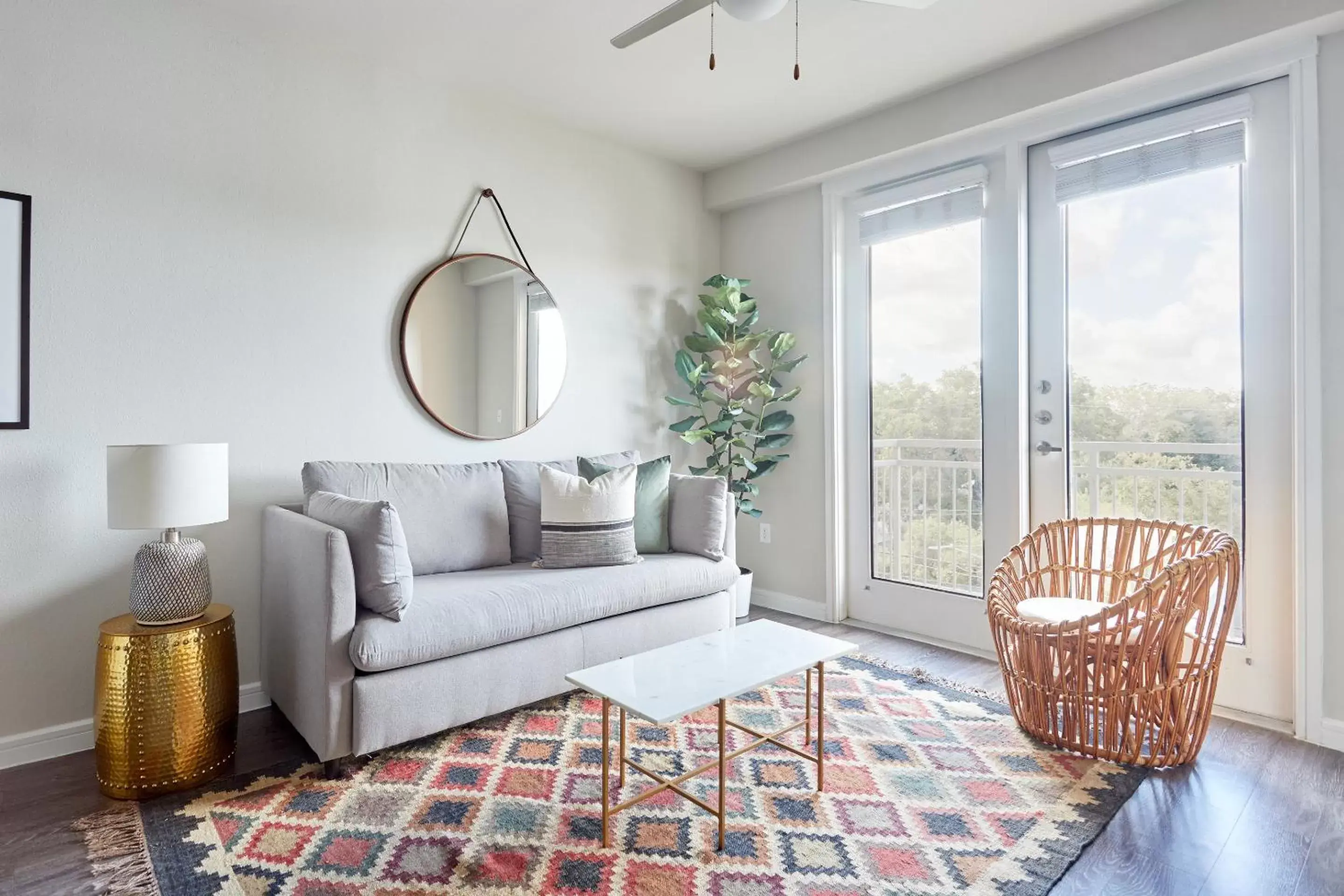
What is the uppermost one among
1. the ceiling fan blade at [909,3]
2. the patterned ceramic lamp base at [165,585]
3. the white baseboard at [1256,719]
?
the ceiling fan blade at [909,3]

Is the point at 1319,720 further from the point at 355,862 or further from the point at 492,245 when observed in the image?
the point at 492,245

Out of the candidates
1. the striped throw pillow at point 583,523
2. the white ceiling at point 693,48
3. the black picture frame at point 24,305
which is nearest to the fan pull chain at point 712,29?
the white ceiling at point 693,48

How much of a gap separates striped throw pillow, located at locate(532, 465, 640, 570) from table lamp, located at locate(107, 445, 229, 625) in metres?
1.14

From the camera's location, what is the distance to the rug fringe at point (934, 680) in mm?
2762

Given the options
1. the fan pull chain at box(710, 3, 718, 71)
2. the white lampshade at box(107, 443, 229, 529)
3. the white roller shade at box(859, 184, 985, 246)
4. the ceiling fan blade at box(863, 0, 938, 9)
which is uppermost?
the fan pull chain at box(710, 3, 718, 71)

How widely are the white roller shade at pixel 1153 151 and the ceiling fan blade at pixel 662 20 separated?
178 centimetres

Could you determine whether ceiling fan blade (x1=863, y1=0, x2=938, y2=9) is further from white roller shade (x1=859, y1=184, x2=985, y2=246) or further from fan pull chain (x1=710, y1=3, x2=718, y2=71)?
white roller shade (x1=859, y1=184, x2=985, y2=246)

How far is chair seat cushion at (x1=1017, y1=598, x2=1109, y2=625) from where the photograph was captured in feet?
7.68

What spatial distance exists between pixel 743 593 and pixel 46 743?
2790 millimetres

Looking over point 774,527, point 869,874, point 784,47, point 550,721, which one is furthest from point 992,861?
point 784,47

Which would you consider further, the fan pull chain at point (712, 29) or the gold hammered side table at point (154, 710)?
the fan pull chain at point (712, 29)

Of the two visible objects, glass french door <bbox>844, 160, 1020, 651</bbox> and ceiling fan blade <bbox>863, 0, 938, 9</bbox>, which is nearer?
ceiling fan blade <bbox>863, 0, 938, 9</bbox>

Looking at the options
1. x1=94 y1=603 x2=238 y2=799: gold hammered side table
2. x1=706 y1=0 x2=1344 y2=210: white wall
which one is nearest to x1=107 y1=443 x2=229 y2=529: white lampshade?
x1=94 y1=603 x2=238 y2=799: gold hammered side table

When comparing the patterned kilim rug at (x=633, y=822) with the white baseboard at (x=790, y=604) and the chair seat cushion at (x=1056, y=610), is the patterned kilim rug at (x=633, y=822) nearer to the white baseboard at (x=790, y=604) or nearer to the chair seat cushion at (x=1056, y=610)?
the chair seat cushion at (x=1056, y=610)
